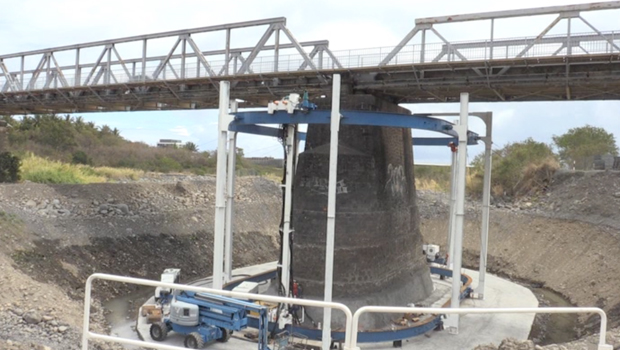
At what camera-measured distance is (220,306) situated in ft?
39.0

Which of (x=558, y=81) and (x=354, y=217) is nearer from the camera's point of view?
(x=558, y=81)

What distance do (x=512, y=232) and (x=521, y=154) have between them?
11.2 metres

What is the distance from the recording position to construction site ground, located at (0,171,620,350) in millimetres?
14016

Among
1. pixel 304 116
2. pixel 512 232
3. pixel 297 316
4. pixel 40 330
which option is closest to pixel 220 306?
pixel 297 316

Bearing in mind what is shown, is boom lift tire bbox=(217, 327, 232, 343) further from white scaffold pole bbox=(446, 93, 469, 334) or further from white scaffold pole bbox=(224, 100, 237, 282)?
white scaffold pole bbox=(446, 93, 469, 334)

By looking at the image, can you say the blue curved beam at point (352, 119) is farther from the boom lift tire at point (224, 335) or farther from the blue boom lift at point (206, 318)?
the boom lift tire at point (224, 335)

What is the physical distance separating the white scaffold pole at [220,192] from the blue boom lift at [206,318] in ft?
3.97

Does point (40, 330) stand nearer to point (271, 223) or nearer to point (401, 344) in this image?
point (401, 344)

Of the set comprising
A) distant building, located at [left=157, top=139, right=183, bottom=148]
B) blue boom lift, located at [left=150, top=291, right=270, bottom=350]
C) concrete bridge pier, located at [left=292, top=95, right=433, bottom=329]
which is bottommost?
blue boom lift, located at [left=150, top=291, right=270, bottom=350]

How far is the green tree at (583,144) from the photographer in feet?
137

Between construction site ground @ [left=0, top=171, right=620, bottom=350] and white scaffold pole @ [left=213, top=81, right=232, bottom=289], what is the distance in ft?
11.0

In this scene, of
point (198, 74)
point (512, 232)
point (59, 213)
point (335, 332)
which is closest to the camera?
point (335, 332)

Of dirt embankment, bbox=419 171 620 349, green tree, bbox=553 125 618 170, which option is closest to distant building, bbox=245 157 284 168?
green tree, bbox=553 125 618 170

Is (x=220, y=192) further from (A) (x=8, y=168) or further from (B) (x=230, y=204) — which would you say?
(A) (x=8, y=168)
